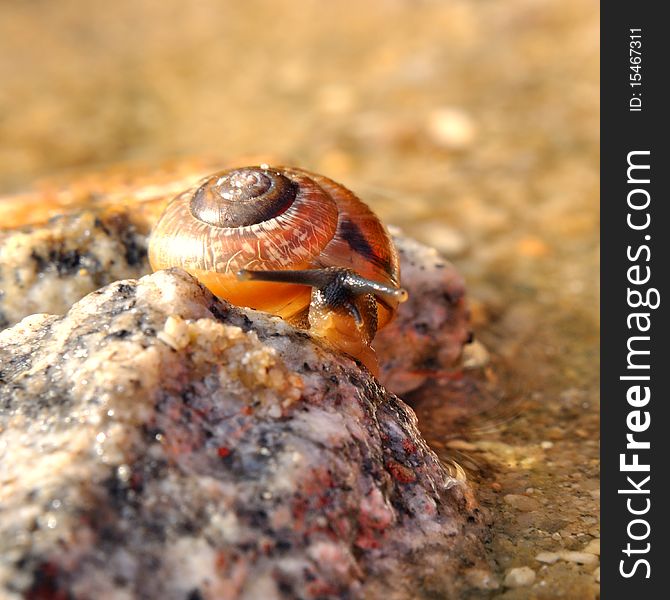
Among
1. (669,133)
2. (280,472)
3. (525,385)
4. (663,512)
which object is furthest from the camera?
(669,133)

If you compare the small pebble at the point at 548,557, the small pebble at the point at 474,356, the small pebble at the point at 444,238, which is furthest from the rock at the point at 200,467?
the small pebble at the point at 444,238

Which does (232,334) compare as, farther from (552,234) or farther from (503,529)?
(552,234)

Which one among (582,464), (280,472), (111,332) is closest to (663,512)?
(582,464)

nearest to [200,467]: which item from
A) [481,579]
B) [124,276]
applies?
[481,579]

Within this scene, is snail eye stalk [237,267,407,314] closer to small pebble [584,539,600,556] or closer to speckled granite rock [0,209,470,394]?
speckled granite rock [0,209,470,394]

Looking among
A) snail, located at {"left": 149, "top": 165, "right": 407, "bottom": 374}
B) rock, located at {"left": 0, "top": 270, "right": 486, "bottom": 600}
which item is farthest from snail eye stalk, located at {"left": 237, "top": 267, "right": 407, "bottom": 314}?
rock, located at {"left": 0, "top": 270, "right": 486, "bottom": 600}

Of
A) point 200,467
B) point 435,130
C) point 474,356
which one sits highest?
point 435,130

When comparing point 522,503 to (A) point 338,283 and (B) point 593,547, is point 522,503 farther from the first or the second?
(A) point 338,283
